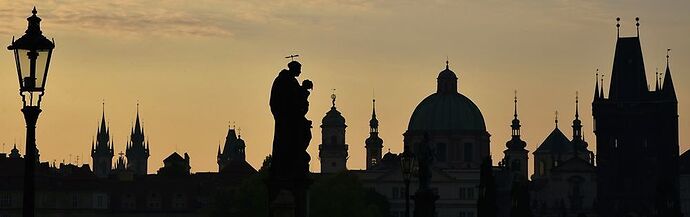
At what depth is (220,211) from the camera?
178 m

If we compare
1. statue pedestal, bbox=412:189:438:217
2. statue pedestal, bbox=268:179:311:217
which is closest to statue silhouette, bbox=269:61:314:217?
statue pedestal, bbox=268:179:311:217

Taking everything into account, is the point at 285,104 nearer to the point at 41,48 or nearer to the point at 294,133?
the point at 294,133

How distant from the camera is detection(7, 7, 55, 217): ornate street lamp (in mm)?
28094

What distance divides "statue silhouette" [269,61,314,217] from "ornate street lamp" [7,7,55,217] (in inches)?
118

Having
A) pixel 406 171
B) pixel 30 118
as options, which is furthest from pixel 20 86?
pixel 406 171

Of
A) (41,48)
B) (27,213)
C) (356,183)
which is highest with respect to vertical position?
(356,183)

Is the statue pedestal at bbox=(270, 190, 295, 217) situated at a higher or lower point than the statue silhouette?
lower

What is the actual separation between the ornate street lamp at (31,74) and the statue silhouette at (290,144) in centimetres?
301

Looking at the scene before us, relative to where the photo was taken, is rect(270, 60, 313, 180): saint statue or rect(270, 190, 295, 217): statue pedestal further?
rect(270, 60, 313, 180): saint statue

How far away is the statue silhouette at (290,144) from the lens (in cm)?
3006

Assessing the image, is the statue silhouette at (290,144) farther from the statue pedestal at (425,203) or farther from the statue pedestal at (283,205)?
the statue pedestal at (425,203)

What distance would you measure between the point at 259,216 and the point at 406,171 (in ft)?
358

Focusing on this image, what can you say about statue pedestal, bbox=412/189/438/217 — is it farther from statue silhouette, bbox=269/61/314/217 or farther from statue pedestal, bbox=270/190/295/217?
statue pedestal, bbox=270/190/295/217

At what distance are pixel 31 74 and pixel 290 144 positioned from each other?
3.50 meters
